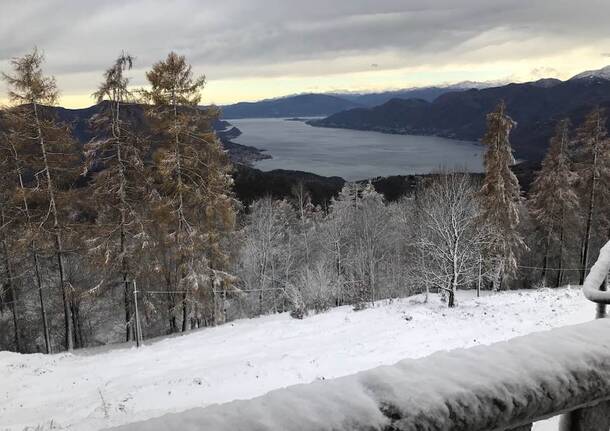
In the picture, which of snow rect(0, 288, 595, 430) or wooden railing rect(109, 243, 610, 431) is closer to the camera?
wooden railing rect(109, 243, 610, 431)

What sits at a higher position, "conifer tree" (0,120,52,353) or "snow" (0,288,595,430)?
"conifer tree" (0,120,52,353)

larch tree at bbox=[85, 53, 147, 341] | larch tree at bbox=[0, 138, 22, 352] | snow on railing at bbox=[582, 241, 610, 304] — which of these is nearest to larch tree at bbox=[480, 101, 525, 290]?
larch tree at bbox=[85, 53, 147, 341]

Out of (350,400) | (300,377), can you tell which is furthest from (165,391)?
(350,400)

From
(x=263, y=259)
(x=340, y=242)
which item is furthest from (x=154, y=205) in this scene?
(x=340, y=242)

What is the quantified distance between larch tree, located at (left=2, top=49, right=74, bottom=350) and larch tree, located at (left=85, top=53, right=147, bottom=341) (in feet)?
3.67

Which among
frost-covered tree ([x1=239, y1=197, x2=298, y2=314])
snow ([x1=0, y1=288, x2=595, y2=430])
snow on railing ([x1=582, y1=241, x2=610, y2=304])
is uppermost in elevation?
snow on railing ([x1=582, y1=241, x2=610, y2=304])

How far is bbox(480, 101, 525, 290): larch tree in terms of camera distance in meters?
26.5

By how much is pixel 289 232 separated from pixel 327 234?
551 centimetres

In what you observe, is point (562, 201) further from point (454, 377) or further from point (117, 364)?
point (454, 377)

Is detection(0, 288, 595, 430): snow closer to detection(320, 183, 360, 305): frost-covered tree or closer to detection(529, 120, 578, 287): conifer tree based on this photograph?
detection(529, 120, 578, 287): conifer tree

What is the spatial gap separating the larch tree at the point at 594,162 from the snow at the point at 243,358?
11.4 meters

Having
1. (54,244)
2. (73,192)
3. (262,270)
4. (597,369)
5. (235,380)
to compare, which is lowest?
(262,270)

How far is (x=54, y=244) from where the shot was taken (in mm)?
19172

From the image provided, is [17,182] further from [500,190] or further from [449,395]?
[500,190]
